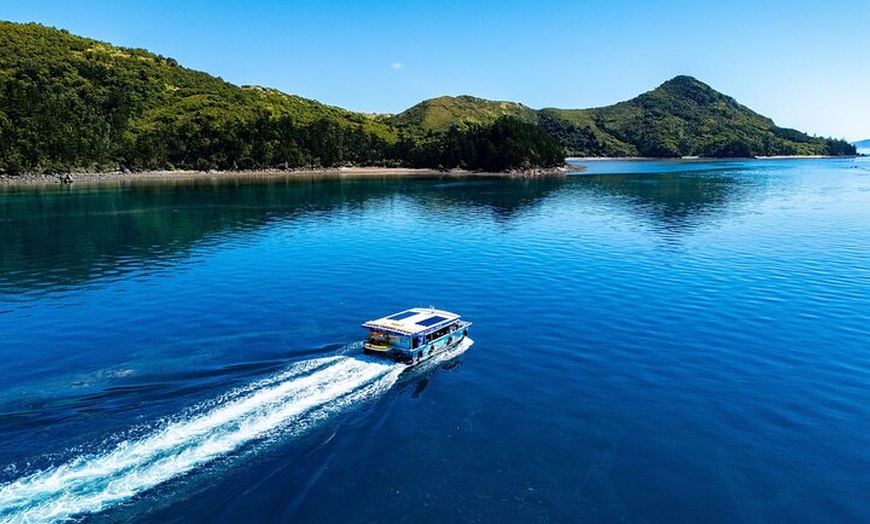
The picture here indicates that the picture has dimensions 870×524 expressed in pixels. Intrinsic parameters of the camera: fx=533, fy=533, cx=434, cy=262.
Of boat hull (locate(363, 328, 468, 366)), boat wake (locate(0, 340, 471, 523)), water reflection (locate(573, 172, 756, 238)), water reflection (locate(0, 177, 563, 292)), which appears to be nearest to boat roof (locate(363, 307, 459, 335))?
boat hull (locate(363, 328, 468, 366))

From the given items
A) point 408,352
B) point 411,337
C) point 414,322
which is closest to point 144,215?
point 414,322

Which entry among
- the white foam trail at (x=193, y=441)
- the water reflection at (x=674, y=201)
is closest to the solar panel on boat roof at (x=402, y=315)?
the white foam trail at (x=193, y=441)

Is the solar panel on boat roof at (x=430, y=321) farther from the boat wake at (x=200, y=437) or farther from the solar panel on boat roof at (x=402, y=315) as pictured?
the boat wake at (x=200, y=437)

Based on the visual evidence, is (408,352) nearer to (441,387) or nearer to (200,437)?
(441,387)

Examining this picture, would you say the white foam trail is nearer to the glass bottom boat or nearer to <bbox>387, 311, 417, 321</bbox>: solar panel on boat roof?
the glass bottom boat

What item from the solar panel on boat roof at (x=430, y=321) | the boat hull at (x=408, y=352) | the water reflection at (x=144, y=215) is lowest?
the boat hull at (x=408, y=352)

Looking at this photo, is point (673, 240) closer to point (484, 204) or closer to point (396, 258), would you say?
point (396, 258)

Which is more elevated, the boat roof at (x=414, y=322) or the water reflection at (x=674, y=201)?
the water reflection at (x=674, y=201)
